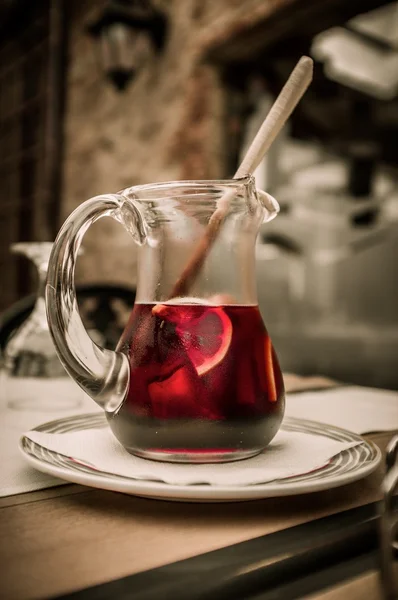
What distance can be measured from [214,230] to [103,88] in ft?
10.3

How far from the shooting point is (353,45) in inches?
147

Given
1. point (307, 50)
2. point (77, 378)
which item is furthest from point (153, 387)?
point (307, 50)

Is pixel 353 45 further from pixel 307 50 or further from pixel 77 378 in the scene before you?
pixel 77 378

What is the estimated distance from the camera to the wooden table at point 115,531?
0.31m

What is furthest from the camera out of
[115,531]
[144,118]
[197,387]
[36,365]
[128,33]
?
[144,118]

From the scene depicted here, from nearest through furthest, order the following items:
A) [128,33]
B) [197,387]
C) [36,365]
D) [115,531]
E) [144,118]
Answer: [115,531]
[197,387]
[36,365]
[128,33]
[144,118]

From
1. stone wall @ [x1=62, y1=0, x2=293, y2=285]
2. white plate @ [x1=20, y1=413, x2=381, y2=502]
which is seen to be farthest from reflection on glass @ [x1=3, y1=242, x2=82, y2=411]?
stone wall @ [x1=62, y1=0, x2=293, y2=285]

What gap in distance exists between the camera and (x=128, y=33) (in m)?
2.83

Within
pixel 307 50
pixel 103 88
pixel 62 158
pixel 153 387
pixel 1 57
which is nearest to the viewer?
pixel 153 387

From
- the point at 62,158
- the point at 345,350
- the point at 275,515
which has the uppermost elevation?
the point at 62,158

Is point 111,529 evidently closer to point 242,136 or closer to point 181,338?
point 181,338

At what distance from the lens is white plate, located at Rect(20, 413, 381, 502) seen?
0.38 metres

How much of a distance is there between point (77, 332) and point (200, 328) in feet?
0.33

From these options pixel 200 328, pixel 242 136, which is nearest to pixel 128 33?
pixel 242 136
